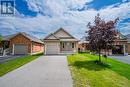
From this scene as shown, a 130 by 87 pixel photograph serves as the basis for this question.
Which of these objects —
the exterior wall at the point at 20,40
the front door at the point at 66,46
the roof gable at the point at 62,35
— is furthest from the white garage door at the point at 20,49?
the front door at the point at 66,46

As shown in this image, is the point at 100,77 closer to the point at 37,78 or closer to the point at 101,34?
the point at 37,78

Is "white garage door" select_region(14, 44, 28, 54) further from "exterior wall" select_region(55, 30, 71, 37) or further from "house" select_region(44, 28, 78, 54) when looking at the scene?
"exterior wall" select_region(55, 30, 71, 37)

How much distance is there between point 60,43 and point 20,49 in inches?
346

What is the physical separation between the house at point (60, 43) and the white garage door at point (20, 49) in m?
4.92

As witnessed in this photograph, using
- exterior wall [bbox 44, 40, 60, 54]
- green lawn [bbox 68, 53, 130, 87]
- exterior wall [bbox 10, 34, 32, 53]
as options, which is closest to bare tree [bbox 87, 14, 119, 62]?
green lawn [bbox 68, 53, 130, 87]

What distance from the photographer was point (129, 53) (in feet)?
137

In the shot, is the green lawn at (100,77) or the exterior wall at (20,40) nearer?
the green lawn at (100,77)

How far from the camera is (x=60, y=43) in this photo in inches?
1531

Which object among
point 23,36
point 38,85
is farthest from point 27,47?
point 38,85

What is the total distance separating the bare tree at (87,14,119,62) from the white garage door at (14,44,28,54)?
2202 centimetres

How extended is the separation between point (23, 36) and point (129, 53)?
2456 centimetres

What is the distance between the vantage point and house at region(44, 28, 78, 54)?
3728 centimetres

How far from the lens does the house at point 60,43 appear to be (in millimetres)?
37281

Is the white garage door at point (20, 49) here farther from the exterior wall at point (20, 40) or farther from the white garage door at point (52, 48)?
the white garage door at point (52, 48)
